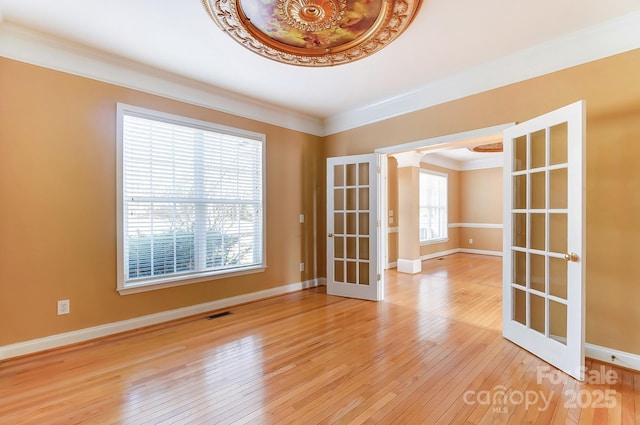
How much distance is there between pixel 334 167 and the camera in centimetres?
425

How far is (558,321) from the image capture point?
2.20 metres

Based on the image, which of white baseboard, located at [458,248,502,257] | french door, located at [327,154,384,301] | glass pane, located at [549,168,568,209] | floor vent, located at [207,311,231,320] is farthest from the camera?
white baseboard, located at [458,248,502,257]

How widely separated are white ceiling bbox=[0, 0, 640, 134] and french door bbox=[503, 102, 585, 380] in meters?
0.74

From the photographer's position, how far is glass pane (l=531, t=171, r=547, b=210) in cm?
237

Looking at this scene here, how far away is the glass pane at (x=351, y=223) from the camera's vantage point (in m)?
4.10

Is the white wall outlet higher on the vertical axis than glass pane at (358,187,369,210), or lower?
lower

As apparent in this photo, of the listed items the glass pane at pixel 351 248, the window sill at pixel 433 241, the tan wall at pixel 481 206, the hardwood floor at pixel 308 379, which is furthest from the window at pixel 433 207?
the hardwood floor at pixel 308 379

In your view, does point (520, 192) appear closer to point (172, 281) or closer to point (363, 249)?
point (363, 249)

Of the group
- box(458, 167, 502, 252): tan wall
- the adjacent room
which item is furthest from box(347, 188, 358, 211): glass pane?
box(458, 167, 502, 252): tan wall

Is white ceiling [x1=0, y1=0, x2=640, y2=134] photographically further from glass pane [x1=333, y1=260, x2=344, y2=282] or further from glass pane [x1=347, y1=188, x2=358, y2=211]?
glass pane [x1=333, y1=260, x2=344, y2=282]

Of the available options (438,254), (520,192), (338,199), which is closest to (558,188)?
(520,192)

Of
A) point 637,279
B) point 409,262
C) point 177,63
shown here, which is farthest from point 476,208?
point 177,63

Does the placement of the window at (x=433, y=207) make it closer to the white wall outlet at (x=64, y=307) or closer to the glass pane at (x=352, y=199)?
the glass pane at (x=352, y=199)

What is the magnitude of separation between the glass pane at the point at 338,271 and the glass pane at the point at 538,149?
261 centimetres
